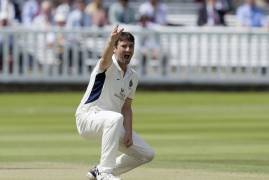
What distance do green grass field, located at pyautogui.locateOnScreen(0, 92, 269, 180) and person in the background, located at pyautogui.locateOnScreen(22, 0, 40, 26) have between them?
2503 mm

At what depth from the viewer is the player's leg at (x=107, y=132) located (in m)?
10.0

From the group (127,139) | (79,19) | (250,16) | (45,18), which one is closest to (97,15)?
(79,19)

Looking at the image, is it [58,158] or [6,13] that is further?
[6,13]

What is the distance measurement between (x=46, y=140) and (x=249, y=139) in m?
2.94

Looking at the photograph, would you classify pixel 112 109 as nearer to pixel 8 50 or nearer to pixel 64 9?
pixel 8 50

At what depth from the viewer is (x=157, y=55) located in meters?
25.5

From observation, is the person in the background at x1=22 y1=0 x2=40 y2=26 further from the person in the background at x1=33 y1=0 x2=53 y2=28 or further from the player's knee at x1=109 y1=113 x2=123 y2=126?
the player's knee at x1=109 y1=113 x2=123 y2=126

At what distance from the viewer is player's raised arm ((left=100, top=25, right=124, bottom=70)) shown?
993 cm

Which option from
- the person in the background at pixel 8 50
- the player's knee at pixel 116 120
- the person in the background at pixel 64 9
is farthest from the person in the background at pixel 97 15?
the player's knee at pixel 116 120

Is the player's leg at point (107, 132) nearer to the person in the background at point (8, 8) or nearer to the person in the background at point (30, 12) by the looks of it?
the person in the background at point (8, 8)

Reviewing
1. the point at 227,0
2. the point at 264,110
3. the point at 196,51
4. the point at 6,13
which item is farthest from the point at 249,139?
the point at 227,0

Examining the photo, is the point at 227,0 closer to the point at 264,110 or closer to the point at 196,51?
the point at 196,51

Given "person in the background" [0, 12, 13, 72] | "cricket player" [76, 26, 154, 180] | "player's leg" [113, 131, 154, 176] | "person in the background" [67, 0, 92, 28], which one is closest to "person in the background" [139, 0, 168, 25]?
"person in the background" [67, 0, 92, 28]

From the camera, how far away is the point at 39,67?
2528 cm
